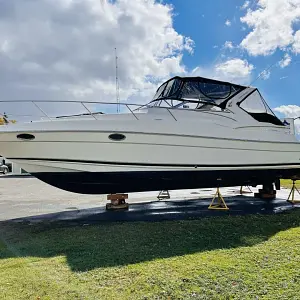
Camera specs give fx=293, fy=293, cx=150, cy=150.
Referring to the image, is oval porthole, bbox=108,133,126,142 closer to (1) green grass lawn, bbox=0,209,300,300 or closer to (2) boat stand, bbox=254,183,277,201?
(1) green grass lawn, bbox=0,209,300,300

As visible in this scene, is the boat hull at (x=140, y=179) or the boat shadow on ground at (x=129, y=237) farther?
the boat hull at (x=140, y=179)

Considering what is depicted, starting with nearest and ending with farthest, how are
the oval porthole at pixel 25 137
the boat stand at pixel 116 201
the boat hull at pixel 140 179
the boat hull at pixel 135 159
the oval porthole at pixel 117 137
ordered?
the oval porthole at pixel 25 137 < the boat hull at pixel 135 159 < the oval porthole at pixel 117 137 < the boat hull at pixel 140 179 < the boat stand at pixel 116 201

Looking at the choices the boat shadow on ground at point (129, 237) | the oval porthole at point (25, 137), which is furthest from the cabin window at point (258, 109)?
the oval porthole at point (25, 137)

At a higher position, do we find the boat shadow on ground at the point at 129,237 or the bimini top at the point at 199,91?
the bimini top at the point at 199,91

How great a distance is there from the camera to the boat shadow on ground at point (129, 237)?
3.99m

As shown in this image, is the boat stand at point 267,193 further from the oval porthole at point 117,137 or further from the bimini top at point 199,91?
the oval porthole at point 117,137

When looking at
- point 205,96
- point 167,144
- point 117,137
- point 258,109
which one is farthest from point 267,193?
point 117,137

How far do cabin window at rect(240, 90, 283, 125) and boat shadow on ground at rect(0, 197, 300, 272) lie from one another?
8.73 ft

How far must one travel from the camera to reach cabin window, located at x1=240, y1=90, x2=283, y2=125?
7.74 m

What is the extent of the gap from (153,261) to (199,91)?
4.94 m

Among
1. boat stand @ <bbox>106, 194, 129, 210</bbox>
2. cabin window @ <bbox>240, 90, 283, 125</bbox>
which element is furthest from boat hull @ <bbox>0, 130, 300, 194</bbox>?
cabin window @ <bbox>240, 90, 283, 125</bbox>

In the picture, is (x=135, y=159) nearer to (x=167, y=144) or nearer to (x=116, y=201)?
(x=167, y=144)

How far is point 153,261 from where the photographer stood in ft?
12.0

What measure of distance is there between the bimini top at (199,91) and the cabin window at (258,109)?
1.29 feet
